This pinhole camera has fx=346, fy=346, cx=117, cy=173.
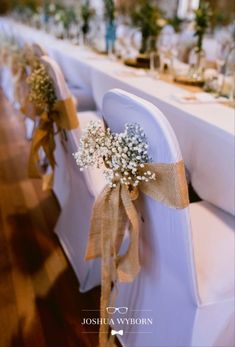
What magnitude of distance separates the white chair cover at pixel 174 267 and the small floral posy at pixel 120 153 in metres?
0.02

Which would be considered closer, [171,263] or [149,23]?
[171,263]

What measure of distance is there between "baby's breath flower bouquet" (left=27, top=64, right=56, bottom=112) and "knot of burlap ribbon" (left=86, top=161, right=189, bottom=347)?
0.64 metres

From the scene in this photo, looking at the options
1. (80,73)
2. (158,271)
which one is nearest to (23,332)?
(158,271)

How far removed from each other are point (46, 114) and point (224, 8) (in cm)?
591

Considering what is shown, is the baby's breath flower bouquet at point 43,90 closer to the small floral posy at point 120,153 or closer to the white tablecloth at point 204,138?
the white tablecloth at point 204,138

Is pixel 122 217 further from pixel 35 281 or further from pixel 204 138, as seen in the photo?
pixel 35 281

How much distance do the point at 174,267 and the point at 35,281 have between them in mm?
874

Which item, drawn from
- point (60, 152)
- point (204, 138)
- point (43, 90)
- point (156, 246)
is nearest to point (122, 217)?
point (156, 246)

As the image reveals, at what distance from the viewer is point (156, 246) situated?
0.97 meters

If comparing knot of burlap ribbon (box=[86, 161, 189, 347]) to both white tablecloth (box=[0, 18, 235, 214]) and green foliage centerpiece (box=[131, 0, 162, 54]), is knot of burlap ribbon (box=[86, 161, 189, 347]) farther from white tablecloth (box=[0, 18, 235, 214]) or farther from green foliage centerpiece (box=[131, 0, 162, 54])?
green foliage centerpiece (box=[131, 0, 162, 54])

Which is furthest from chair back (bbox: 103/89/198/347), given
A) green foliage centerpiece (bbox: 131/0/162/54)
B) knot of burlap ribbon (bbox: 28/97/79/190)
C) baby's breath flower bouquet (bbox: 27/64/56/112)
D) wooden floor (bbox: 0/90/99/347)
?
green foliage centerpiece (bbox: 131/0/162/54)

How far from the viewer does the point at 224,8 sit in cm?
623

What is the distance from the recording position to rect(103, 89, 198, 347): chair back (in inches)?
28.4

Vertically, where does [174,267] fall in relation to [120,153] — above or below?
below
